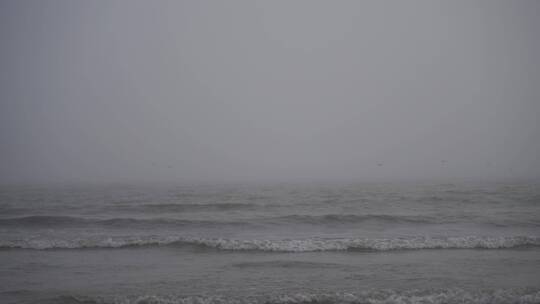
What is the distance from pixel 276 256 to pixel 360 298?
4.83 m

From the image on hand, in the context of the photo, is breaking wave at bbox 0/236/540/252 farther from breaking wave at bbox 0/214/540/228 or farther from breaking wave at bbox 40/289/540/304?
breaking wave at bbox 40/289/540/304

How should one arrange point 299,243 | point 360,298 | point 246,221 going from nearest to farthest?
1. point 360,298
2. point 299,243
3. point 246,221

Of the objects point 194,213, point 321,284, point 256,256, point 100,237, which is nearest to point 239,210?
point 194,213

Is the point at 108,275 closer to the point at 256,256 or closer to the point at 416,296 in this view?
the point at 256,256

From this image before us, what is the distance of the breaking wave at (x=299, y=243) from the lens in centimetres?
1347

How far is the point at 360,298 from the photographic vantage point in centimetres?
812

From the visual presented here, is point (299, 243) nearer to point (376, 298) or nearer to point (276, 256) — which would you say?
point (276, 256)

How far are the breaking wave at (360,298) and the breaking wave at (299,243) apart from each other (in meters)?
5.08

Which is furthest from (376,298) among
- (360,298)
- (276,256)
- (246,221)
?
(246,221)

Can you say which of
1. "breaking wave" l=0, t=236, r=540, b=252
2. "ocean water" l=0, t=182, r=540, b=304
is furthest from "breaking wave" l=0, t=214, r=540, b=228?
"breaking wave" l=0, t=236, r=540, b=252

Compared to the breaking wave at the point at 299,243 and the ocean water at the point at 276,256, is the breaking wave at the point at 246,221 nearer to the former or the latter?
the ocean water at the point at 276,256

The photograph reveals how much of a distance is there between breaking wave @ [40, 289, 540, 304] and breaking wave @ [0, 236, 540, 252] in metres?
5.08

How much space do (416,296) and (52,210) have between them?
25.9 meters

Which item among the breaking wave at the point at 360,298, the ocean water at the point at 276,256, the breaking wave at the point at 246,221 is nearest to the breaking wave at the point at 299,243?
the ocean water at the point at 276,256
